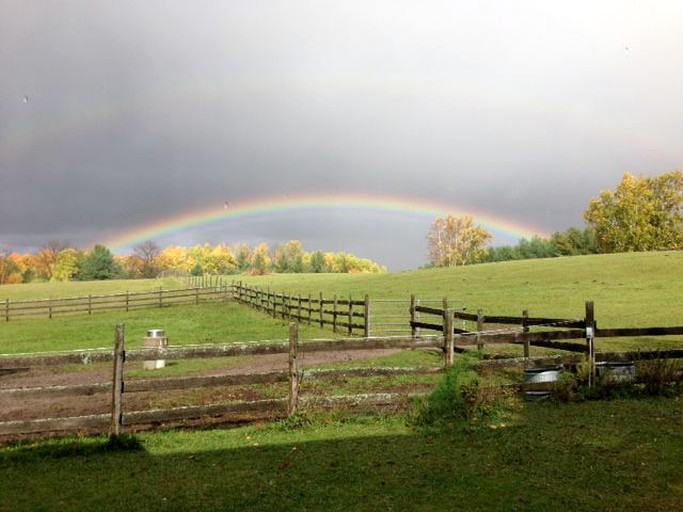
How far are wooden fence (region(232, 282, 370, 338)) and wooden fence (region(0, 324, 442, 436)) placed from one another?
12014mm

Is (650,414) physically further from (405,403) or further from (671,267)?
(671,267)

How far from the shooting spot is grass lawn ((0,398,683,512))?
5.40m

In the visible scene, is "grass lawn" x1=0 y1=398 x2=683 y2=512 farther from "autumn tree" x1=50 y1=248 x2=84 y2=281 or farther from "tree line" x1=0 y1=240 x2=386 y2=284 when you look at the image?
"autumn tree" x1=50 y1=248 x2=84 y2=281

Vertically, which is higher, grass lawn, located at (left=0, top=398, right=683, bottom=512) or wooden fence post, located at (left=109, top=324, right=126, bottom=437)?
wooden fence post, located at (left=109, top=324, right=126, bottom=437)

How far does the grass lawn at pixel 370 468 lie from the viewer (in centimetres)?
540

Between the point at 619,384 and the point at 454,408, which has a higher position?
the point at 619,384

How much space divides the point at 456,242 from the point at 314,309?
279 ft

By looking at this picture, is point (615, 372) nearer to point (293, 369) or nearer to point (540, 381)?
point (540, 381)

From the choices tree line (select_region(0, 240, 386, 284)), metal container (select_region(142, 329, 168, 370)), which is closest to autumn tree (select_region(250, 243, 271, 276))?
tree line (select_region(0, 240, 386, 284))

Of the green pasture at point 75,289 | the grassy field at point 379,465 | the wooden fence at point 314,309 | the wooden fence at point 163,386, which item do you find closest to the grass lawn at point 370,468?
the grassy field at point 379,465

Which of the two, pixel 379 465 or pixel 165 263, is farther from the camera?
pixel 165 263

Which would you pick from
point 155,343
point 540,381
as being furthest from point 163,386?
point 155,343

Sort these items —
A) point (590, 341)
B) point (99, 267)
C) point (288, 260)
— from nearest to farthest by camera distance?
point (590, 341)
point (99, 267)
point (288, 260)

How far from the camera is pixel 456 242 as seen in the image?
108m
